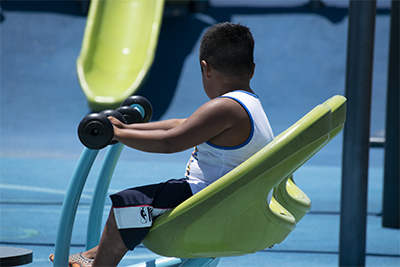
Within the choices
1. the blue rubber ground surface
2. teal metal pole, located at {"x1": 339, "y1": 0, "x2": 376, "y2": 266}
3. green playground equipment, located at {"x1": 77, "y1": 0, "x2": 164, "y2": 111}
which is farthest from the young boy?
green playground equipment, located at {"x1": 77, "y1": 0, "x2": 164, "y2": 111}

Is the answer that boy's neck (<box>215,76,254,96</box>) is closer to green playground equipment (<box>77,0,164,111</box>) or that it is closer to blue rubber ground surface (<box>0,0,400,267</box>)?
blue rubber ground surface (<box>0,0,400,267</box>)

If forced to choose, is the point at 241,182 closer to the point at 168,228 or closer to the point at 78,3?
the point at 168,228

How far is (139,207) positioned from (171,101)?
7.81m

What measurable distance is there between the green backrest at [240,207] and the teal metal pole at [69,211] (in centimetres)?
29

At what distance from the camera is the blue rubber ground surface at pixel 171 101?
3.68m

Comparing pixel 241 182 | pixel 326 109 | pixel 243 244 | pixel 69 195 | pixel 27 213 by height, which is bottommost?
pixel 27 213

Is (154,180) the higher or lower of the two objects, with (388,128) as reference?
lower

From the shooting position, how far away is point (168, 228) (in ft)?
5.26

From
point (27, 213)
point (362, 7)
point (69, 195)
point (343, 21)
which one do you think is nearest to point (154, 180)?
point (27, 213)

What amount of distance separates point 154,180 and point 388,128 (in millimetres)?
2427

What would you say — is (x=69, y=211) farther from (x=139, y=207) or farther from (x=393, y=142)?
(x=393, y=142)

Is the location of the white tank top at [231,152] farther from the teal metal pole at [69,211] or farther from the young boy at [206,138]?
the teal metal pole at [69,211]

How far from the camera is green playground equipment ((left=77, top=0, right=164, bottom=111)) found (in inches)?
336

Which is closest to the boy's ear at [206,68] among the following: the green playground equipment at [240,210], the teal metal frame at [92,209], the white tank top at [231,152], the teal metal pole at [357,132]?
the white tank top at [231,152]
